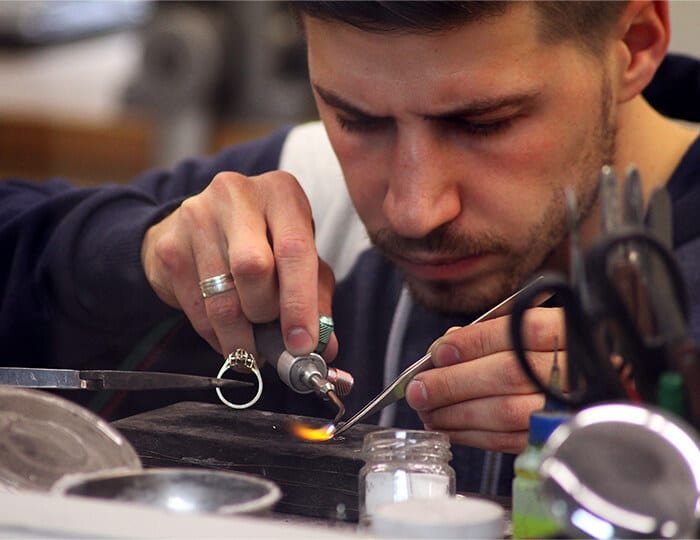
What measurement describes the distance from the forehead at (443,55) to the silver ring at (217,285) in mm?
151

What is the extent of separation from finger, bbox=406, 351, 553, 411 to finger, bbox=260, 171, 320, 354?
0.24 feet

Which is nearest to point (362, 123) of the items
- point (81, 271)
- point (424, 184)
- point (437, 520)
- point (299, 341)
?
point (424, 184)

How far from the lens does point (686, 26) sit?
1020mm

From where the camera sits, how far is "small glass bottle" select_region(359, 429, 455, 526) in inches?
17.4

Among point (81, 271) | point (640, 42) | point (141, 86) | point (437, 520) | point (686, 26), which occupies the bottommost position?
point (437, 520)

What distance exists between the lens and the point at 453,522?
321 mm

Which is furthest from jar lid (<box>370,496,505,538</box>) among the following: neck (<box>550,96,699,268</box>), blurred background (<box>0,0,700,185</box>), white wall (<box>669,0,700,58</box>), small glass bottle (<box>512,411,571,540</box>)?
blurred background (<box>0,0,700,185</box>)

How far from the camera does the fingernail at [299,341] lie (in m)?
0.57

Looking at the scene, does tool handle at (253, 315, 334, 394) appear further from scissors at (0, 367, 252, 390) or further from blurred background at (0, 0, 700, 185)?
blurred background at (0, 0, 700, 185)

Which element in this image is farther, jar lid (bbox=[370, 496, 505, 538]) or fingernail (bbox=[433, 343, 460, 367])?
fingernail (bbox=[433, 343, 460, 367])

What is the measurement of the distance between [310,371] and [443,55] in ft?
0.71

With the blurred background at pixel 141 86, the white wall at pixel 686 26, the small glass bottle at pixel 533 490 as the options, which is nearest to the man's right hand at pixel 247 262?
the small glass bottle at pixel 533 490

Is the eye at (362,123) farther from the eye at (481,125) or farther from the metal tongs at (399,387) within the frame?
the metal tongs at (399,387)

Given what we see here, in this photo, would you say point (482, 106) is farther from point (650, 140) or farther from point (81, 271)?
point (81, 271)
